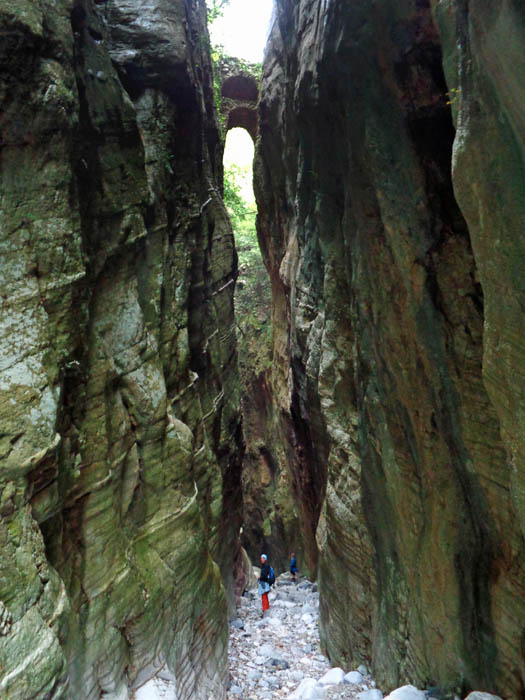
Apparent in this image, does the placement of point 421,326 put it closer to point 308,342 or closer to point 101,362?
point 101,362

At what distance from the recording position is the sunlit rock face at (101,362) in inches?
182

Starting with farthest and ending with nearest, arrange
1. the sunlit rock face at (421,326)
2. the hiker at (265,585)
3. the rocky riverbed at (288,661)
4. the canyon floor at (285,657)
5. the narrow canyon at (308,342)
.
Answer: the hiker at (265,585) < the canyon floor at (285,657) < the rocky riverbed at (288,661) < the narrow canyon at (308,342) < the sunlit rock face at (421,326)

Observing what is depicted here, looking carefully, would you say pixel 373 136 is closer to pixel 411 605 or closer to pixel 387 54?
pixel 387 54

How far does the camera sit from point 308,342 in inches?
375

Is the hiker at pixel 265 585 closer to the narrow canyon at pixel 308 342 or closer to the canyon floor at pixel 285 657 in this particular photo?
the canyon floor at pixel 285 657

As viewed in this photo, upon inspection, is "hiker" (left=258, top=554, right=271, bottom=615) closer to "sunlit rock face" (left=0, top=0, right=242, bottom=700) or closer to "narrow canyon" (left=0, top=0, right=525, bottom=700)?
"narrow canyon" (left=0, top=0, right=525, bottom=700)

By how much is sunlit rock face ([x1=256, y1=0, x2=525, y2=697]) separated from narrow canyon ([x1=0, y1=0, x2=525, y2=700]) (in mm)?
27

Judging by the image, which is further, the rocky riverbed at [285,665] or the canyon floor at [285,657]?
the canyon floor at [285,657]

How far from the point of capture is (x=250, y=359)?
19.9 m

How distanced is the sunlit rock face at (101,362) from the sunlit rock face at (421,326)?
2.15m

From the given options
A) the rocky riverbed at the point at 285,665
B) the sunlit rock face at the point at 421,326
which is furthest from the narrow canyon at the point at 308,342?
the rocky riverbed at the point at 285,665

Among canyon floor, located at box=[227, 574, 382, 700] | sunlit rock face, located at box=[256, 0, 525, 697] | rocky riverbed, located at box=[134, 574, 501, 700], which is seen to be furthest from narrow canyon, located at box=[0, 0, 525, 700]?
canyon floor, located at box=[227, 574, 382, 700]

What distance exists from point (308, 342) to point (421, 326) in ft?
14.3

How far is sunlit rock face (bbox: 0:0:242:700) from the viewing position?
4.62m
